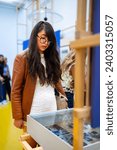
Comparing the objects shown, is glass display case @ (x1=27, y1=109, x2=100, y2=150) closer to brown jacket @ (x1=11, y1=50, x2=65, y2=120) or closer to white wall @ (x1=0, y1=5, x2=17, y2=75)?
brown jacket @ (x1=11, y1=50, x2=65, y2=120)

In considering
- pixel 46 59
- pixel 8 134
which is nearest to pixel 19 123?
pixel 46 59

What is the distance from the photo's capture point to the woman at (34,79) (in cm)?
127

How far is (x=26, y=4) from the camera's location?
6.88 m

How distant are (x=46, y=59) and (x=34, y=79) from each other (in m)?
0.19

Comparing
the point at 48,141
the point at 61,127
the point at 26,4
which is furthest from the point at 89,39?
the point at 26,4

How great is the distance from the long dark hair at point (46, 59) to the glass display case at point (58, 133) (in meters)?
0.33

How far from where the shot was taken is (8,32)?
24.9ft

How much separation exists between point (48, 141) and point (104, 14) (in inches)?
19.8

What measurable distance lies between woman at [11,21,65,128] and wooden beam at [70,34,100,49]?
761 millimetres

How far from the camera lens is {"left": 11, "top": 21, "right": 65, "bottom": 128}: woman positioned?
1265 mm

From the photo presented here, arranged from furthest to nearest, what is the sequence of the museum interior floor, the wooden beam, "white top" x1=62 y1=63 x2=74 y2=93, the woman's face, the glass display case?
"white top" x1=62 y1=63 x2=74 y2=93
the museum interior floor
the woman's face
the glass display case
the wooden beam

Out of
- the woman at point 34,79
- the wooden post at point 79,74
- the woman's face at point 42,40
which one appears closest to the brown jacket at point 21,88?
the woman at point 34,79

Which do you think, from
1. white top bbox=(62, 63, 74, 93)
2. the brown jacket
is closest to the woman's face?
the brown jacket

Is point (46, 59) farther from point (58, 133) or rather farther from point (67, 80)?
point (67, 80)
